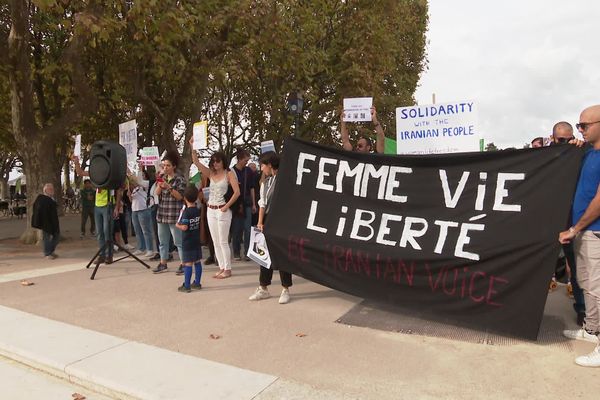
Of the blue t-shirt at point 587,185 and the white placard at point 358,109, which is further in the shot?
the white placard at point 358,109

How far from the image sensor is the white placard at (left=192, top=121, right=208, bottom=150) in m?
6.89

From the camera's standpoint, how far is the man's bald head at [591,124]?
12.2 ft

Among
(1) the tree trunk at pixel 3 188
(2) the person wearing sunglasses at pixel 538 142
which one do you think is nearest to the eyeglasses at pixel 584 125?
(2) the person wearing sunglasses at pixel 538 142

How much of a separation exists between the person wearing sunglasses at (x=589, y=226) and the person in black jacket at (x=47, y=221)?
29.4 ft

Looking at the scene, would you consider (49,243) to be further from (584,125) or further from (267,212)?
(584,125)

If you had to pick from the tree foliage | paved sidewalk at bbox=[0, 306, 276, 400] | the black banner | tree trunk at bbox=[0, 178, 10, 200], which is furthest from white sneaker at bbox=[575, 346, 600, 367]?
tree trunk at bbox=[0, 178, 10, 200]

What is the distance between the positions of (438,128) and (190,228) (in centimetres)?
350

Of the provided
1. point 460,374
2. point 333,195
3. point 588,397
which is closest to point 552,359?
point 588,397

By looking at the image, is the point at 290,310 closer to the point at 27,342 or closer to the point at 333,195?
the point at 333,195

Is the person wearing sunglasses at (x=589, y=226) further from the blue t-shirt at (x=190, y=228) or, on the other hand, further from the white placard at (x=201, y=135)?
the white placard at (x=201, y=135)

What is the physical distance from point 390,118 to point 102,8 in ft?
60.5

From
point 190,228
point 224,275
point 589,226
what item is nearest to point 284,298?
point 190,228

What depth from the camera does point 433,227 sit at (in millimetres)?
4516

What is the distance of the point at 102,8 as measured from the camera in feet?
28.9
